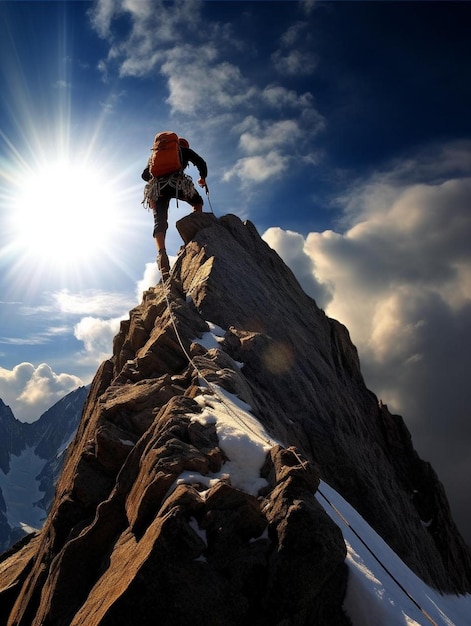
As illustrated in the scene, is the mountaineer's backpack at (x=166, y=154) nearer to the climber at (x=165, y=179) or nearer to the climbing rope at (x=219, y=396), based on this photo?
the climber at (x=165, y=179)

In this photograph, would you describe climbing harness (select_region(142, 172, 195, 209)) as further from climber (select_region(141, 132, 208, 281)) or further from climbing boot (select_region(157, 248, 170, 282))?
climbing boot (select_region(157, 248, 170, 282))

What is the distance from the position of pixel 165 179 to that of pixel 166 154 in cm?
122

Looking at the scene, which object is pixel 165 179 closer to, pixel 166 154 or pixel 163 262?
pixel 166 154

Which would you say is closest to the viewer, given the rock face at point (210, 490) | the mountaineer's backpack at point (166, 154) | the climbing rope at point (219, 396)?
the rock face at point (210, 490)

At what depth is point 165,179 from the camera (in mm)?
22875

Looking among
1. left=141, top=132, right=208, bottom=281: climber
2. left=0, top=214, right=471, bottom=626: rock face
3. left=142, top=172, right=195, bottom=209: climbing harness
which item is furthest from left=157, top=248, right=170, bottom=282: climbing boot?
left=142, top=172, right=195, bottom=209: climbing harness

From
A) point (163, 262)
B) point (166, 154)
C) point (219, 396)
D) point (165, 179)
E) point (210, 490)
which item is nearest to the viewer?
point (210, 490)

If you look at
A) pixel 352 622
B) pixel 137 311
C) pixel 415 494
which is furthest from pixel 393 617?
pixel 415 494

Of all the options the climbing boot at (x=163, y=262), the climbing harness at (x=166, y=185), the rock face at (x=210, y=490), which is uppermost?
the climbing harness at (x=166, y=185)

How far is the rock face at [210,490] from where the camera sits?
5840 millimetres

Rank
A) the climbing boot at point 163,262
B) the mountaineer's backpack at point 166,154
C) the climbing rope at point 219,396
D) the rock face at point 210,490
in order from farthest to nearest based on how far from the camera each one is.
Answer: the climbing boot at point 163,262 → the mountaineer's backpack at point 166,154 → the climbing rope at point 219,396 → the rock face at point 210,490

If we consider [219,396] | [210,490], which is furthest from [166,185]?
[210,490]

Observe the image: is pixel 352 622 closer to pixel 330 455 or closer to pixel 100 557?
pixel 100 557

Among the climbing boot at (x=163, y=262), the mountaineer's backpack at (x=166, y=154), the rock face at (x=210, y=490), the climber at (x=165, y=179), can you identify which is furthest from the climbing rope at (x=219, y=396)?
the mountaineer's backpack at (x=166, y=154)
